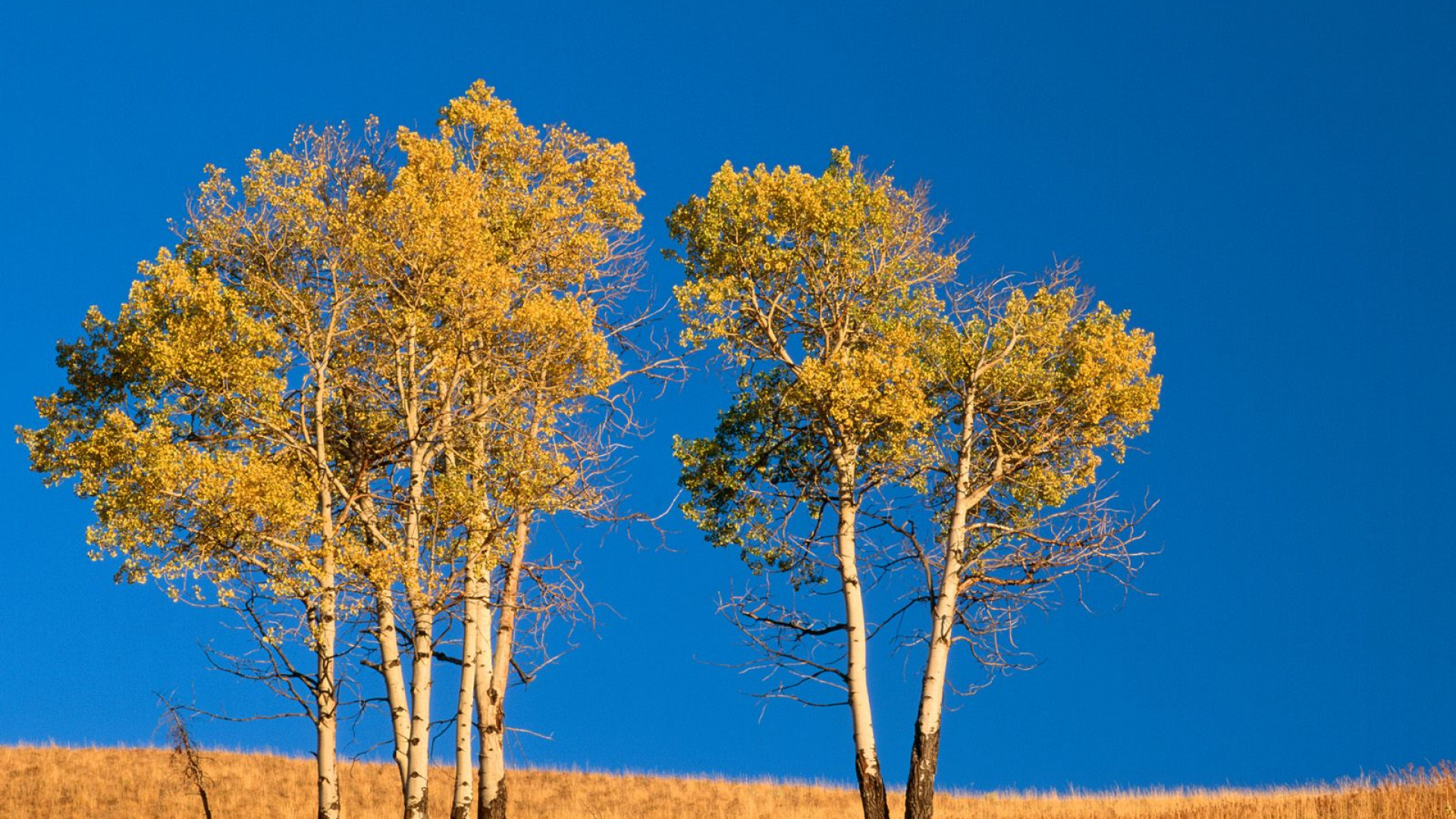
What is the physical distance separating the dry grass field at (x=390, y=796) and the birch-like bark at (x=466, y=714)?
971cm

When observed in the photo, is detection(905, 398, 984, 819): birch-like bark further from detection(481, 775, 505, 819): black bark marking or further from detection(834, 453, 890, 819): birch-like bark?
detection(481, 775, 505, 819): black bark marking

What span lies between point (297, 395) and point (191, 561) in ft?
11.3

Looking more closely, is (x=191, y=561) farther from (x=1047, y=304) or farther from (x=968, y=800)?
(x=968, y=800)

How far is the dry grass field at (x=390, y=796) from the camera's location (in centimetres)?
3375

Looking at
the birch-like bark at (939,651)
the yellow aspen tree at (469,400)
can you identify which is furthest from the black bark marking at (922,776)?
the yellow aspen tree at (469,400)

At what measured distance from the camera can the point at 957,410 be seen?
24953 mm

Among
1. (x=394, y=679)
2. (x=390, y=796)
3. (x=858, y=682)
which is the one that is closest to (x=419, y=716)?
(x=394, y=679)

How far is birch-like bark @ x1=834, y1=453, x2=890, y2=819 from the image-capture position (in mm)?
22609

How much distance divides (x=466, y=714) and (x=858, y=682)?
23.5ft

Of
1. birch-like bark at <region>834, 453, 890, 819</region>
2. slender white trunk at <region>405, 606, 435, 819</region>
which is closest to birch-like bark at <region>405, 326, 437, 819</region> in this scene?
slender white trunk at <region>405, 606, 435, 819</region>

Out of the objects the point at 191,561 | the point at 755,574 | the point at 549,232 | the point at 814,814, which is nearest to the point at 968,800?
the point at 814,814

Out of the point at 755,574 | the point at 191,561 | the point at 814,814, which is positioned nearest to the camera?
the point at 191,561

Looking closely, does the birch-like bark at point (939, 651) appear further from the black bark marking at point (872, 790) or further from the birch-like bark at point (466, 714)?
the birch-like bark at point (466, 714)

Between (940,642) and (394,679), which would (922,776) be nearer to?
(940,642)
